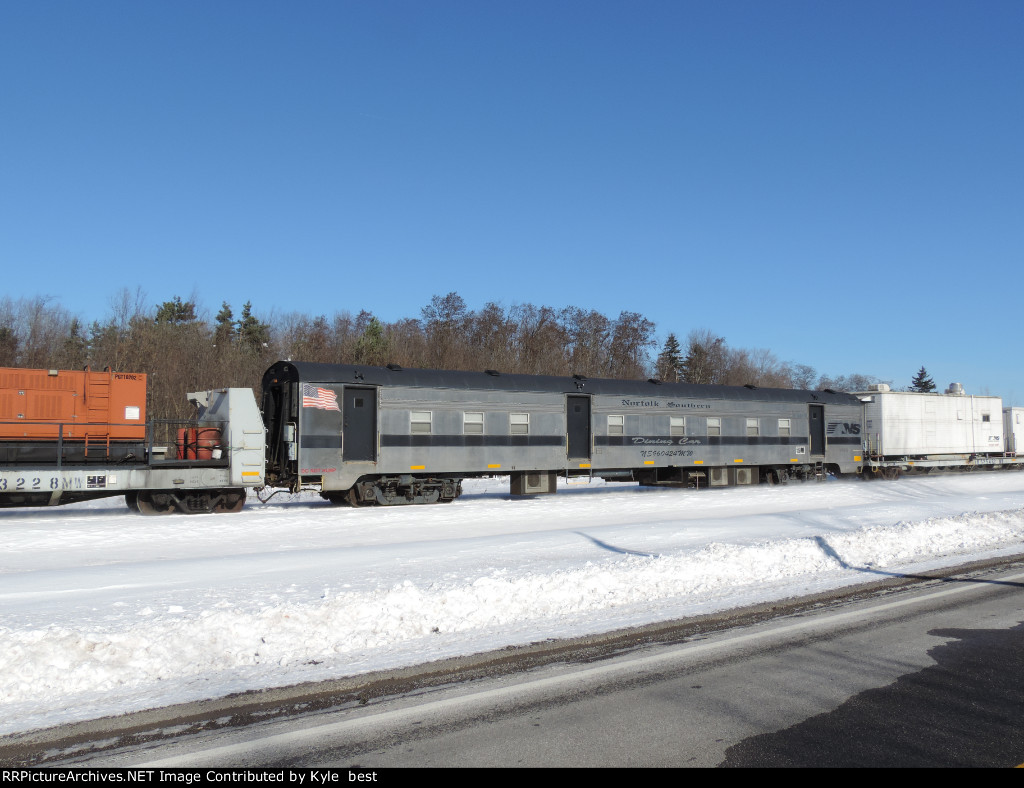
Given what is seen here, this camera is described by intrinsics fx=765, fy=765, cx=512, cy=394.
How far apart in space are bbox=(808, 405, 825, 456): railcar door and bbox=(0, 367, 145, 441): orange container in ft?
→ 72.6

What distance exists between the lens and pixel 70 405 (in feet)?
57.0

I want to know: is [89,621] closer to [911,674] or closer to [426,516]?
[911,674]

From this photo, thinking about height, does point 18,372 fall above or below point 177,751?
above

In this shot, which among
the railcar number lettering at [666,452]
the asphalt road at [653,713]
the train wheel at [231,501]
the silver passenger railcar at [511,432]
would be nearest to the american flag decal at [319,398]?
the silver passenger railcar at [511,432]

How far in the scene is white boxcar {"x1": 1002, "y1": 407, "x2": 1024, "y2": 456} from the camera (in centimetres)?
3722

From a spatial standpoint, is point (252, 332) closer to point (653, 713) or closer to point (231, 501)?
point (231, 501)

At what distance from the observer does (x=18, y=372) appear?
56.0 ft

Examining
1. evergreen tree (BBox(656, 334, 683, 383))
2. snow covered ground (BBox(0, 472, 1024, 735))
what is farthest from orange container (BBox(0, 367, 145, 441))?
evergreen tree (BBox(656, 334, 683, 383))

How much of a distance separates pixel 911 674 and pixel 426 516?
484 inches

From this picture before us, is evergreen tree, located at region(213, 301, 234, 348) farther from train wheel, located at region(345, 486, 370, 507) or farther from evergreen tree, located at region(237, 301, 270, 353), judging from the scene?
train wheel, located at region(345, 486, 370, 507)

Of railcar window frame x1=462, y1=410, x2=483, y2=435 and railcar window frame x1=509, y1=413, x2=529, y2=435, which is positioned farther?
railcar window frame x1=509, y1=413, x2=529, y2=435

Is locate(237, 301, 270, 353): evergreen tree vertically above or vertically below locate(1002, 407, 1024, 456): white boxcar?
above

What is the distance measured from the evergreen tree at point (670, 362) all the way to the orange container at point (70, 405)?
5240 cm

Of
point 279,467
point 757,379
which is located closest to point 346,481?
point 279,467
